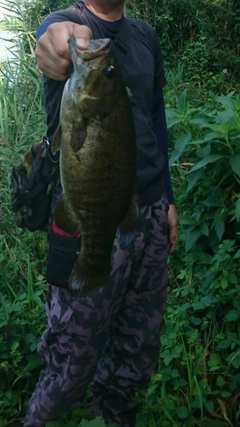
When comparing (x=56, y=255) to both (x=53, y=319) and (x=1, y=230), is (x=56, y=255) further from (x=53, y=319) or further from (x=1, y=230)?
(x=1, y=230)

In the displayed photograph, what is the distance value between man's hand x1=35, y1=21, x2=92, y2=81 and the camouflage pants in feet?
2.43

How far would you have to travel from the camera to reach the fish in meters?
1.71

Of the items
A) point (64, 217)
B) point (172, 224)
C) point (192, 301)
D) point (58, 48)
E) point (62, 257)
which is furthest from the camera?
point (192, 301)

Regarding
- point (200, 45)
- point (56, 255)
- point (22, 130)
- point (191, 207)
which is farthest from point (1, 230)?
point (200, 45)

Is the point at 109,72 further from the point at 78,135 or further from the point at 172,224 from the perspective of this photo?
the point at 172,224

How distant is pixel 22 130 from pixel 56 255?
2.84m

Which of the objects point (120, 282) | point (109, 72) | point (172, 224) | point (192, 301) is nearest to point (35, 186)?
point (120, 282)

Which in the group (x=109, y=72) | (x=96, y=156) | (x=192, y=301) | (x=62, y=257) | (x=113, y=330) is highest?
(x=109, y=72)

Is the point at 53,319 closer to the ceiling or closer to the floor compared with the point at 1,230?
closer to the ceiling

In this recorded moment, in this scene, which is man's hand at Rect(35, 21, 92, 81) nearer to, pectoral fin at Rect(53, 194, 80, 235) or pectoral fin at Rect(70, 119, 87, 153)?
pectoral fin at Rect(70, 119, 87, 153)

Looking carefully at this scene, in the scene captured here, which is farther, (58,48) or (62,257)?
(62,257)

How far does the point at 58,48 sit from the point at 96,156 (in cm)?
29

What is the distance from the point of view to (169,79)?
7020 mm

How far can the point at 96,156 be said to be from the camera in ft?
6.11
